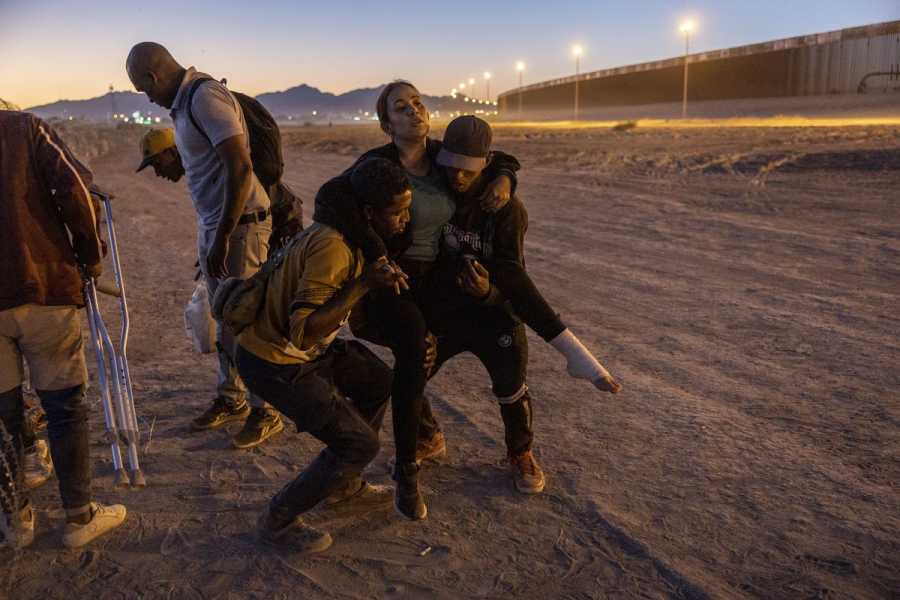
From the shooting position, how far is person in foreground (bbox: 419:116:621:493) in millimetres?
3492

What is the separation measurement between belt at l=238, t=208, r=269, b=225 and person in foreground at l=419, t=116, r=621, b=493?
3.83 feet

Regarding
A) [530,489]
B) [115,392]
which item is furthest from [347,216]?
[530,489]

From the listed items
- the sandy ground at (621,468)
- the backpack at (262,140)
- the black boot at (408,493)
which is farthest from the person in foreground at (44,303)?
the black boot at (408,493)

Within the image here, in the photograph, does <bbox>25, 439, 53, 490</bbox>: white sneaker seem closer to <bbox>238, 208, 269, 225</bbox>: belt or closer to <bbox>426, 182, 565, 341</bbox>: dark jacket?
<bbox>238, 208, 269, 225</bbox>: belt

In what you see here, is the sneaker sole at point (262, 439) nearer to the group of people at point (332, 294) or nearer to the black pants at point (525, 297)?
the group of people at point (332, 294)

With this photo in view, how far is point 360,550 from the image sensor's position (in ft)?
11.2

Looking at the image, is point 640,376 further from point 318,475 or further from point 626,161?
point 626,161

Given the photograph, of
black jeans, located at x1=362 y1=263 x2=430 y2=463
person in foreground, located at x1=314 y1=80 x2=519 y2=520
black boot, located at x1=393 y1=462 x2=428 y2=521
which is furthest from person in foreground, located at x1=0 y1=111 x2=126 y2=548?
black boot, located at x1=393 y1=462 x2=428 y2=521

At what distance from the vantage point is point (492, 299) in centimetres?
365

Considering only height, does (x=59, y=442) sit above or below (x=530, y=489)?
above

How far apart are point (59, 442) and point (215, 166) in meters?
1.55

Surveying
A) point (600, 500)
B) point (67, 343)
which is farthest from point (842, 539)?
point (67, 343)

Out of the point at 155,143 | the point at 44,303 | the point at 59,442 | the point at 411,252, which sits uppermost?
the point at 155,143

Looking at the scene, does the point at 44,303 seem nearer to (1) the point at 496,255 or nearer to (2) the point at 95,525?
(2) the point at 95,525
